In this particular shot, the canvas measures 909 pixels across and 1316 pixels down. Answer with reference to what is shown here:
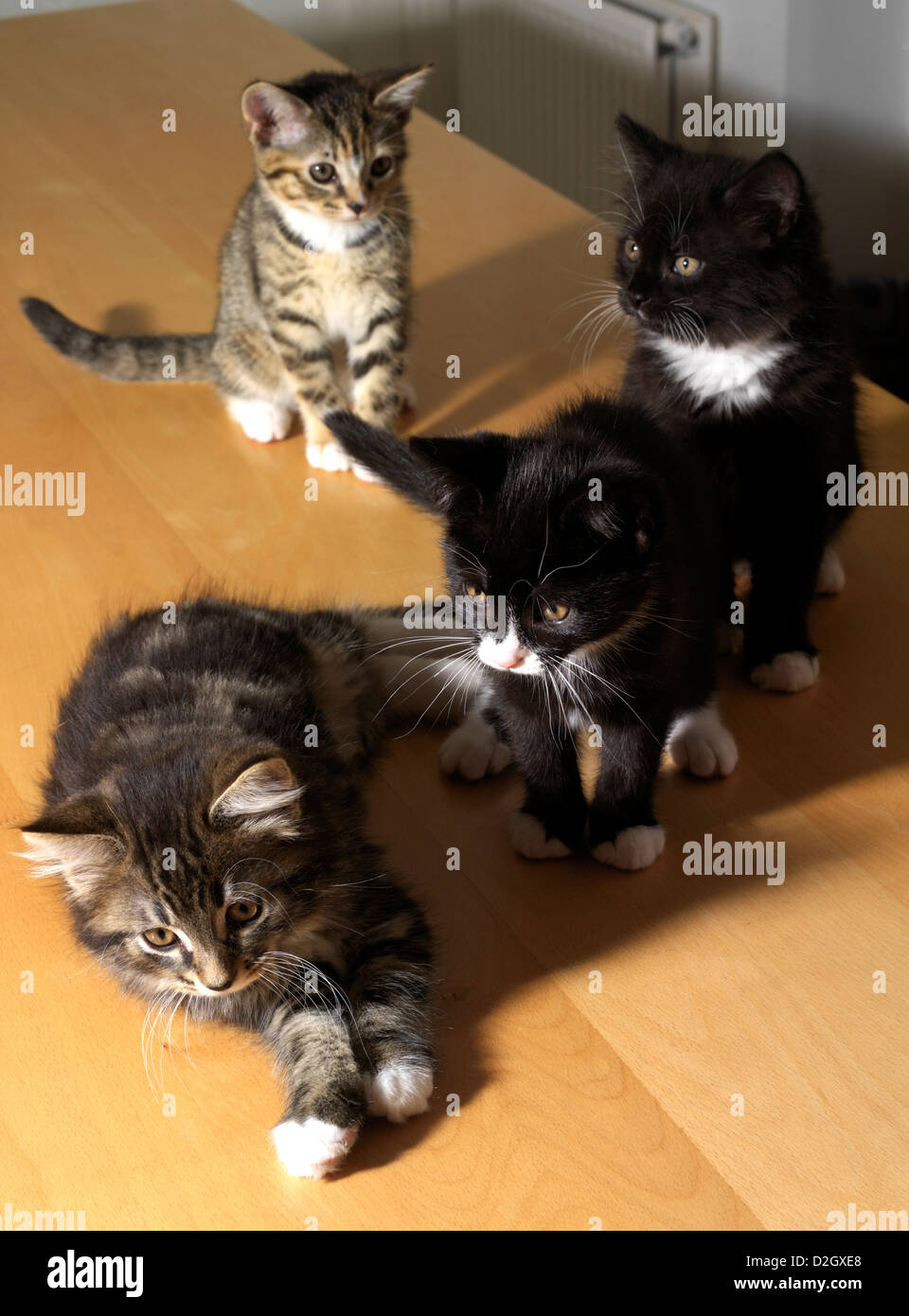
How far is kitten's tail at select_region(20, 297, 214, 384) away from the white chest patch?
0.86 metres

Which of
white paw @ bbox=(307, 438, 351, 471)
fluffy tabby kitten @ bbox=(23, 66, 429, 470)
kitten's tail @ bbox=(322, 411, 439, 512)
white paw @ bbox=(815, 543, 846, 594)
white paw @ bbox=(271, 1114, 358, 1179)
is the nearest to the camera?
white paw @ bbox=(271, 1114, 358, 1179)

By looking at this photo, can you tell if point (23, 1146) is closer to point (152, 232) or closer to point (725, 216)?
point (725, 216)

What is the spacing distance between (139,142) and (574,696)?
6.38 feet

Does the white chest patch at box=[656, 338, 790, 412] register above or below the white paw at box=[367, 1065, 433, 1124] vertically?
above

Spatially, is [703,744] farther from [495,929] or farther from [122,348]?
[122,348]

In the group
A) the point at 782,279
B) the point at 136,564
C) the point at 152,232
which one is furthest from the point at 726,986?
the point at 152,232

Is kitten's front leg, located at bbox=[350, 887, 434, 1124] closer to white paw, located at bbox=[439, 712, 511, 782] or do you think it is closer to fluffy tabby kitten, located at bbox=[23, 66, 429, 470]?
white paw, located at bbox=[439, 712, 511, 782]

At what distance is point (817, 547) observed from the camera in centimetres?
145

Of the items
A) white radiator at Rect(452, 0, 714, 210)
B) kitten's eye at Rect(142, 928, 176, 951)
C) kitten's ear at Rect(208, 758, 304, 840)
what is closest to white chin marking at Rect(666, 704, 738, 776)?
kitten's ear at Rect(208, 758, 304, 840)

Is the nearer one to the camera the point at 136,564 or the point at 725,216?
the point at 725,216

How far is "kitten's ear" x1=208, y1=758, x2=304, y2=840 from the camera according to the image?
1.05 metres

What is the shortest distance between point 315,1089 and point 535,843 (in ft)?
1.12

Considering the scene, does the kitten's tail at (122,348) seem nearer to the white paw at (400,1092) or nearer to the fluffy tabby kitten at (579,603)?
the fluffy tabby kitten at (579,603)

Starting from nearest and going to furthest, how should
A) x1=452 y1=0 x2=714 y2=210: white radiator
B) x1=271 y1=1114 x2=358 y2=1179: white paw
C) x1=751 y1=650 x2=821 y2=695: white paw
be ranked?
A: x1=271 y1=1114 x2=358 y2=1179: white paw < x1=751 y1=650 x2=821 y2=695: white paw < x1=452 y1=0 x2=714 y2=210: white radiator
